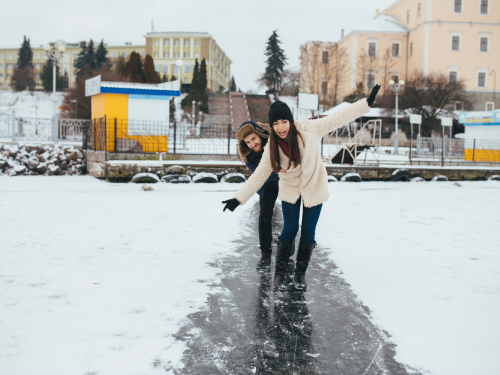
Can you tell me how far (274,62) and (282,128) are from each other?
5567 cm

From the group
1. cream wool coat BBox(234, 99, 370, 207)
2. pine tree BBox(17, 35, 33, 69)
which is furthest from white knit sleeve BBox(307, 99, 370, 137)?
pine tree BBox(17, 35, 33, 69)

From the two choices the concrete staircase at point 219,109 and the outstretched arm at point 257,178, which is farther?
the concrete staircase at point 219,109

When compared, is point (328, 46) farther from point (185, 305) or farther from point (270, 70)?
point (185, 305)

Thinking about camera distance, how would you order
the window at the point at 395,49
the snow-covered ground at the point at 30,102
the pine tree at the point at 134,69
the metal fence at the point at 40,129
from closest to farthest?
1. the metal fence at the point at 40,129
2. the pine tree at the point at 134,69
3. the window at the point at 395,49
4. the snow-covered ground at the point at 30,102

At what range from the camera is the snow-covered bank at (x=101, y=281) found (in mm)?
2250

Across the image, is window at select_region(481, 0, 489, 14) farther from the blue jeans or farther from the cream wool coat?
the blue jeans

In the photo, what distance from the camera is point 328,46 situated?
2120 inches

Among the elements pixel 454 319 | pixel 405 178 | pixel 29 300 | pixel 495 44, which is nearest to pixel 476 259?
pixel 454 319

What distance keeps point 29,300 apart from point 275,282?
5.92 feet

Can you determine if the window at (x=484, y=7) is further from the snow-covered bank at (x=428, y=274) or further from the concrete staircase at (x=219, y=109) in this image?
the snow-covered bank at (x=428, y=274)

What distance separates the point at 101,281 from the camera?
11.4 ft

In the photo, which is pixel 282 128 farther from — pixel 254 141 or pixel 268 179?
pixel 268 179

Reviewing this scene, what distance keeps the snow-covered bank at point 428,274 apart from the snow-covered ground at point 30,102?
5638cm

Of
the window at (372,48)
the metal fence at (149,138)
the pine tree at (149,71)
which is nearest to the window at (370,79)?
the window at (372,48)
